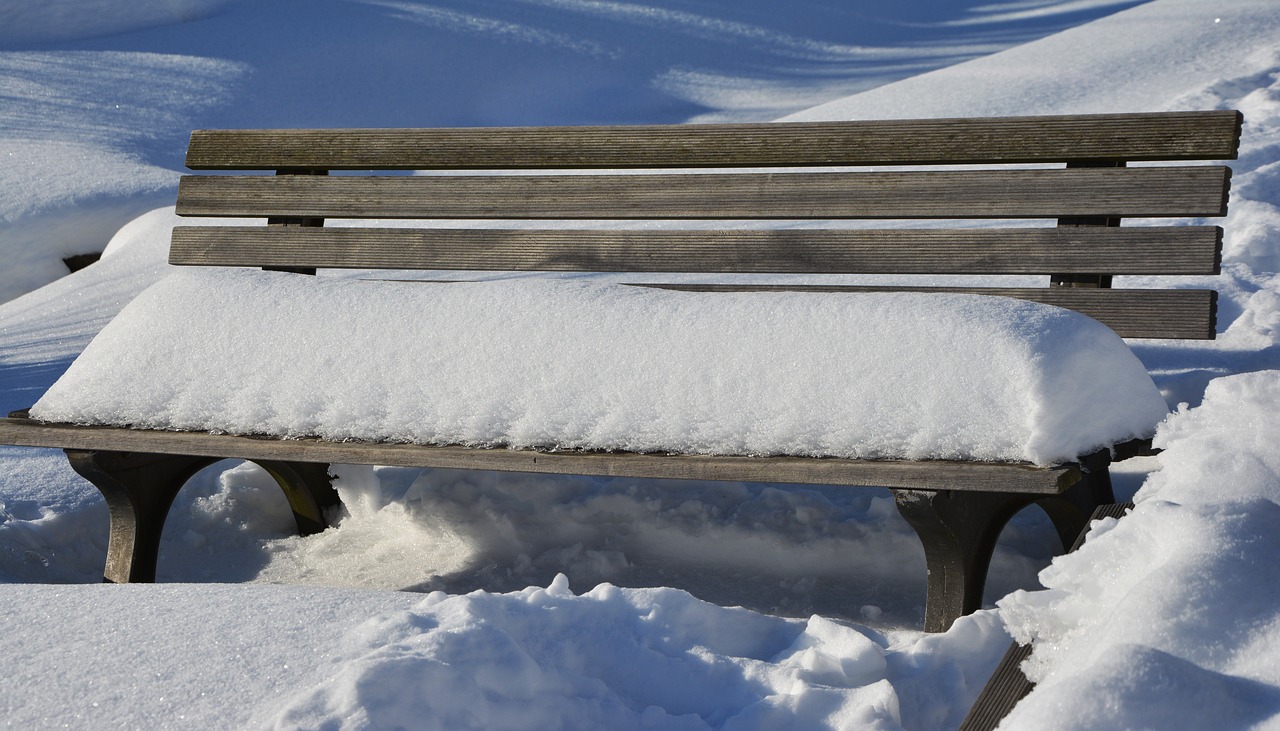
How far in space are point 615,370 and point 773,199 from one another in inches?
34.8

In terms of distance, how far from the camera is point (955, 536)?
1.92 m

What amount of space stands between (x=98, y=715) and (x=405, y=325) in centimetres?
109

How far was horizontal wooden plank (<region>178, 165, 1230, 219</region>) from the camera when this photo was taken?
246 cm

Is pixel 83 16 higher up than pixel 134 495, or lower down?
higher up

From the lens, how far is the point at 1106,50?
7125 mm

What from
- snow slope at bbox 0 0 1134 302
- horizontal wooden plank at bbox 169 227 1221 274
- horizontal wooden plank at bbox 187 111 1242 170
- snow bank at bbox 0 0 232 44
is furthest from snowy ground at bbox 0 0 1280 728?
snow bank at bbox 0 0 232 44

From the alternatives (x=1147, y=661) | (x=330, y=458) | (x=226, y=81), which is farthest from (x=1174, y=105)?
(x=226, y=81)

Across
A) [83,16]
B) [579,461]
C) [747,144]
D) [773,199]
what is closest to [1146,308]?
[773,199]

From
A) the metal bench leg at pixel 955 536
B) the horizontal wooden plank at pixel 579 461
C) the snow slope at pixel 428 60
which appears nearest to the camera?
the horizontal wooden plank at pixel 579 461

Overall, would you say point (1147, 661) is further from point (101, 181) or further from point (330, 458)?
point (101, 181)

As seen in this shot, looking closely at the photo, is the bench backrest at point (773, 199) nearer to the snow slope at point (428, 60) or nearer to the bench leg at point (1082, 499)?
the bench leg at point (1082, 499)

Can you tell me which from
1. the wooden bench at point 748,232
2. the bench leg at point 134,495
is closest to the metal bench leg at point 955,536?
the wooden bench at point 748,232

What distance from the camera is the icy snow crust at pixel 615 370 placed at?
1864 mm

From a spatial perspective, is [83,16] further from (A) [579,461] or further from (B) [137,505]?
(A) [579,461]
